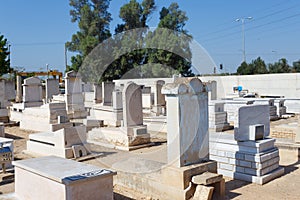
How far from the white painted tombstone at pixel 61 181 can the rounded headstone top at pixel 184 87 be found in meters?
1.56

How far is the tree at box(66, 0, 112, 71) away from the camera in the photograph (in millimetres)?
31531

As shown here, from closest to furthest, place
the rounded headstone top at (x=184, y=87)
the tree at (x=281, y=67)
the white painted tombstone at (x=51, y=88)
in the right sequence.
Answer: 1. the rounded headstone top at (x=184, y=87)
2. the white painted tombstone at (x=51, y=88)
3. the tree at (x=281, y=67)

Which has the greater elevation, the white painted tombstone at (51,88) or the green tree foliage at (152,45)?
the green tree foliage at (152,45)

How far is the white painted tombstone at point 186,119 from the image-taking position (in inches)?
202

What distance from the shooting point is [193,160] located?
5.34 meters

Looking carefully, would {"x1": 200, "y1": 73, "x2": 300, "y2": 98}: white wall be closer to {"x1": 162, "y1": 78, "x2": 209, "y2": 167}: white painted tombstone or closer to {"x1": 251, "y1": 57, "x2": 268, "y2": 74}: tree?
{"x1": 251, "y1": 57, "x2": 268, "y2": 74}: tree

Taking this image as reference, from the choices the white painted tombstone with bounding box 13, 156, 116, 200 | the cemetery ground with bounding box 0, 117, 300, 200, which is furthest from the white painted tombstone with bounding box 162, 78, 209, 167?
the white painted tombstone with bounding box 13, 156, 116, 200

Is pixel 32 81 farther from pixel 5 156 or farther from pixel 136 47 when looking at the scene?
pixel 136 47

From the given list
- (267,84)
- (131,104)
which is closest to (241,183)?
(131,104)

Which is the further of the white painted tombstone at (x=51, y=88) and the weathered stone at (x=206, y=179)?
the white painted tombstone at (x=51, y=88)

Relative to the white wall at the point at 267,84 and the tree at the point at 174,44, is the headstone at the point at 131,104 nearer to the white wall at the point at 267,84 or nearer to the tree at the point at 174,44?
the white wall at the point at 267,84

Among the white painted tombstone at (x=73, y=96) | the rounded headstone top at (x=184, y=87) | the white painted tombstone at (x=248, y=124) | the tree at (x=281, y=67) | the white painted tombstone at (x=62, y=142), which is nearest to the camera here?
the rounded headstone top at (x=184, y=87)

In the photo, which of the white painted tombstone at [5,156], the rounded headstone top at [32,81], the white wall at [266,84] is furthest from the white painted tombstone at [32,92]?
the white wall at [266,84]

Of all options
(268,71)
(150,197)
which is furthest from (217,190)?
(268,71)
